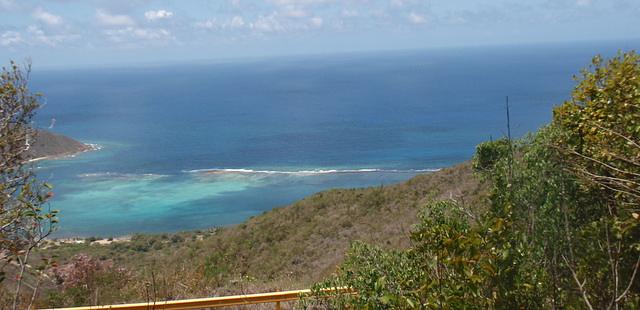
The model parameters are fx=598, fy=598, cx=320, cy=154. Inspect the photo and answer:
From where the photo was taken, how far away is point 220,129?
111750 millimetres

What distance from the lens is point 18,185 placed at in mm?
5848

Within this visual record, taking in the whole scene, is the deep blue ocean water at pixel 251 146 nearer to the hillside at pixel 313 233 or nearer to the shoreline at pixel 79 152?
the shoreline at pixel 79 152

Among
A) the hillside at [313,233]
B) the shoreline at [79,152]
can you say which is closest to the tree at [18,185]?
the hillside at [313,233]

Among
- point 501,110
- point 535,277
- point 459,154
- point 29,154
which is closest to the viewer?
point 535,277

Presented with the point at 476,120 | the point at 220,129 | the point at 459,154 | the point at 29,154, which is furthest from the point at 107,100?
the point at 29,154

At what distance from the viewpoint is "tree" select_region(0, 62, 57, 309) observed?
478 cm

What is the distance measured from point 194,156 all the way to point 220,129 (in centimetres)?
2660

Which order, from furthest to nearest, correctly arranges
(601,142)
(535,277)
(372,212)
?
(372,212) → (601,142) → (535,277)

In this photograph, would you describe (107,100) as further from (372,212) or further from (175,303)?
(175,303)

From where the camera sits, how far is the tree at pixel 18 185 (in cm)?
478

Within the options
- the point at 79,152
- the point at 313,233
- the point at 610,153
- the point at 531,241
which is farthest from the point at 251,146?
the point at 531,241

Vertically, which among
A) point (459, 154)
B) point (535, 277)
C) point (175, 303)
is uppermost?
point (535, 277)

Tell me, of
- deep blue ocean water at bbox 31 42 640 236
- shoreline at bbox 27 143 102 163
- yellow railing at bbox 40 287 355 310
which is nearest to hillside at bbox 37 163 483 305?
deep blue ocean water at bbox 31 42 640 236

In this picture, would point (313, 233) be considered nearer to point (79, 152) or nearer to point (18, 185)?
point (18, 185)
